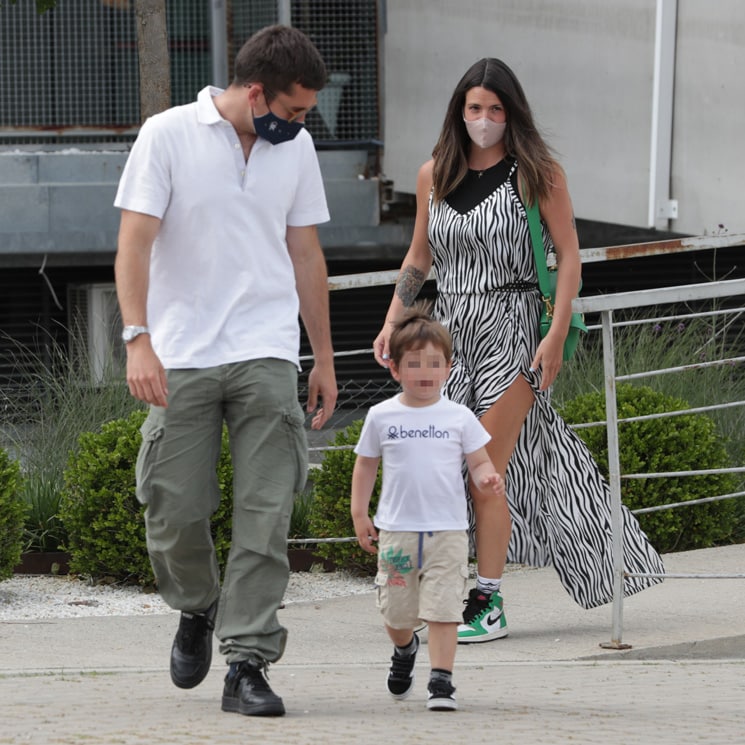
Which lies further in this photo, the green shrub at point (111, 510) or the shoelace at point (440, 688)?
the green shrub at point (111, 510)

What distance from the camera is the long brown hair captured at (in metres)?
5.04

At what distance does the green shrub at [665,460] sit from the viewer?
7027mm

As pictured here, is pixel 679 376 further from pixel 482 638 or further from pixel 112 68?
pixel 112 68

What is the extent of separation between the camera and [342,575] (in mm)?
6699

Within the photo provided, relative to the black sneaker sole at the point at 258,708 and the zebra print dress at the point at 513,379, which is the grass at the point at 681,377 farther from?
the black sneaker sole at the point at 258,708

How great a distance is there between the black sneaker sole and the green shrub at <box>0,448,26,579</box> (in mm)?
2231

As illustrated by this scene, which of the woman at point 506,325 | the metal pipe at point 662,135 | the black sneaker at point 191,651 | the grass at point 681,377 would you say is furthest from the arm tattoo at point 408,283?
the metal pipe at point 662,135

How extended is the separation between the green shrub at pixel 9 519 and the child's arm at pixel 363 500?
219cm

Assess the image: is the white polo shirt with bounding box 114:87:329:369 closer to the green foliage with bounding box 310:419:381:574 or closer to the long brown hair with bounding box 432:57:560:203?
the long brown hair with bounding box 432:57:560:203

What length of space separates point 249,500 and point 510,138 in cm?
170

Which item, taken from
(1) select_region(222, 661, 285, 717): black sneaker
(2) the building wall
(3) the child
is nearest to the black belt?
(3) the child

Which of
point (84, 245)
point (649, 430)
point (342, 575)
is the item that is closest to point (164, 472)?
point (342, 575)

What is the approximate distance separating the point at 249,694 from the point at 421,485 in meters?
0.72

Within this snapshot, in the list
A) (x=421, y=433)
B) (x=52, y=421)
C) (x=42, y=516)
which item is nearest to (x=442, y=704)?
(x=421, y=433)
